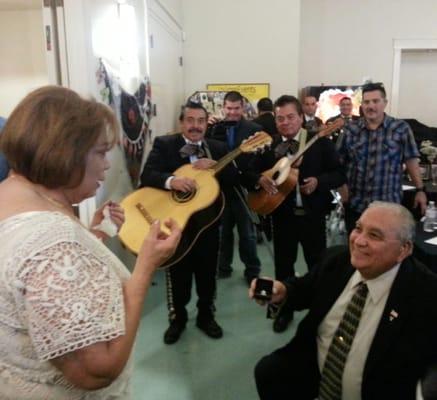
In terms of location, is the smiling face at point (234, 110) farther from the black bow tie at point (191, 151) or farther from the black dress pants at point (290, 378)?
the black dress pants at point (290, 378)

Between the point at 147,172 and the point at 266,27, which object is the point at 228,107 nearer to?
the point at 147,172

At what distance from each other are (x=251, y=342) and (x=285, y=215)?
817 mm

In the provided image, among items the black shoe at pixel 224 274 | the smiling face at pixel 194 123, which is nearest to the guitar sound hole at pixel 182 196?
the smiling face at pixel 194 123

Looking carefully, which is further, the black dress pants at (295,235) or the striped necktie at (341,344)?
the black dress pants at (295,235)

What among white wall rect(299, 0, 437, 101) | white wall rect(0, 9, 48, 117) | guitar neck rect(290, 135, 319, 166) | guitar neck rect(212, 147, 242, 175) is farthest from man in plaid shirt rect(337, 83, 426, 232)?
white wall rect(299, 0, 437, 101)

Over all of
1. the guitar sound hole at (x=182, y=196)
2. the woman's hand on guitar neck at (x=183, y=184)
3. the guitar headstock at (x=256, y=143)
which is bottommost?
the guitar sound hole at (x=182, y=196)

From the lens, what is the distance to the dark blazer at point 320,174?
2.59 metres

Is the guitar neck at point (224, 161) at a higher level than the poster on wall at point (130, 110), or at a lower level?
lower

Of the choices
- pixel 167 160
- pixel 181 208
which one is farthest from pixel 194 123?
pixel 181 208

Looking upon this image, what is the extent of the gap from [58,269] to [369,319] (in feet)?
3.76

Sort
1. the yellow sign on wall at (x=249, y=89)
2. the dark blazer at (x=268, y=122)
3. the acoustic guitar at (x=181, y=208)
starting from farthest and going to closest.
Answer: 1. the yellow sign on wall at (x=249, y=89)
2. the dark blazer at (x=268, y=122)
3. the acoustic guitar at (x=181, y=208)

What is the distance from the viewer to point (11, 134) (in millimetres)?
783

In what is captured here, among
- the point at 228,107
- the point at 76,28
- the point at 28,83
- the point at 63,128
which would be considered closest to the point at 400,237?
the point at 63,128

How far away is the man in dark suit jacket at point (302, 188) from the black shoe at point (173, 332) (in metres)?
0.61
